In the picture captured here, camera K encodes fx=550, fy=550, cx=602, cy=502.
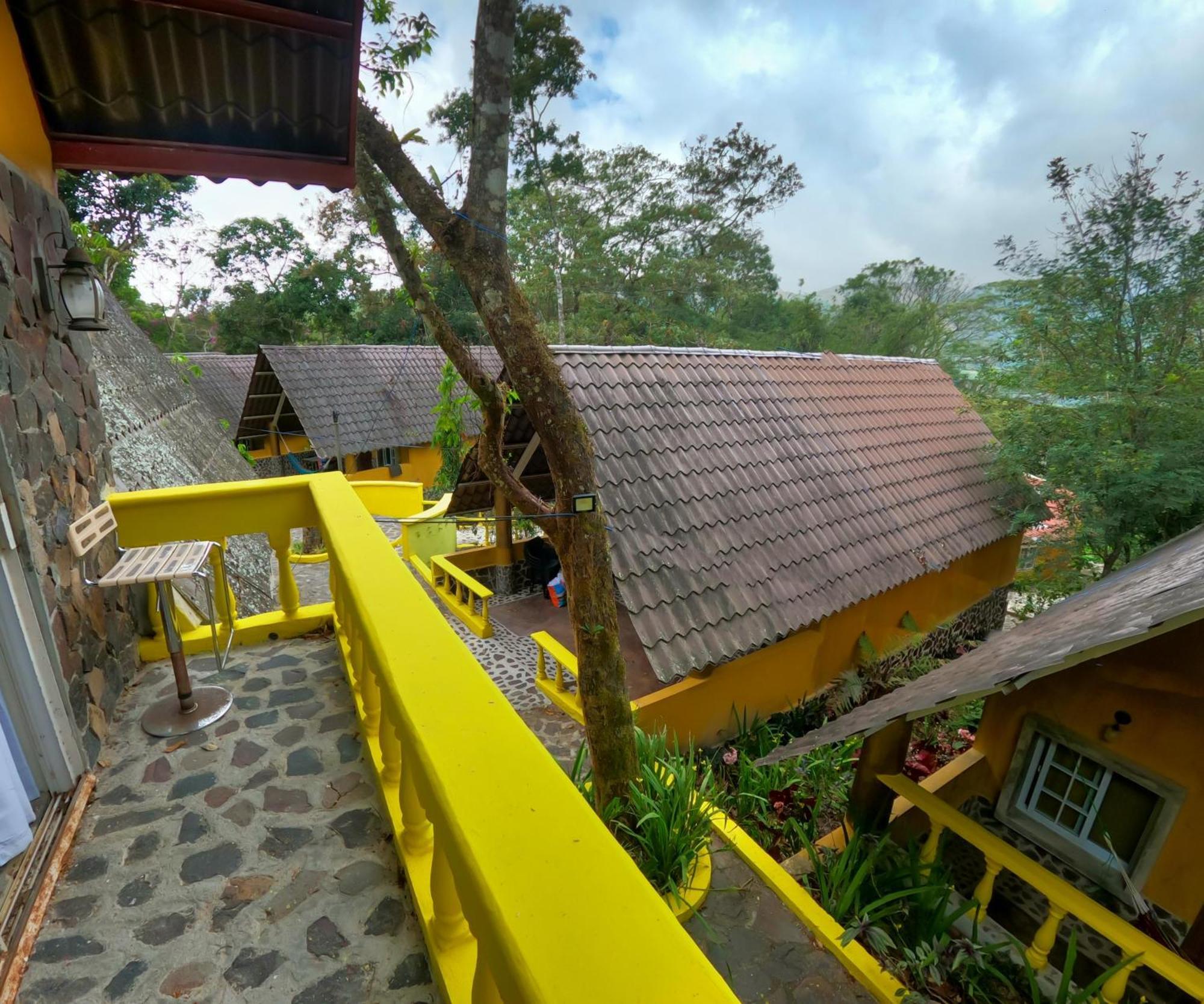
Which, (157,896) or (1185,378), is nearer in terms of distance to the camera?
(157,896)

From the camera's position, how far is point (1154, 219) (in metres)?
7.54

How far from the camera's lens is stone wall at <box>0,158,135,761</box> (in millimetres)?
2018

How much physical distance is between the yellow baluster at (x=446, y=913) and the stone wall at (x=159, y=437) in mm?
4180

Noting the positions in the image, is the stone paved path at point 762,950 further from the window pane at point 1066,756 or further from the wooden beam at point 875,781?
the window pane at point 1066,756

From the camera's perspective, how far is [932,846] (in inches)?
121

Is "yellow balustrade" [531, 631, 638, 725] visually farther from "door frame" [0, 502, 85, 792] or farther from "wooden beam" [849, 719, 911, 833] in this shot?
"door frame" [0, 502, 85, 792]

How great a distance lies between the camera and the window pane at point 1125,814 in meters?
3.15

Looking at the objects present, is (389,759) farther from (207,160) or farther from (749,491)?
(749,491)

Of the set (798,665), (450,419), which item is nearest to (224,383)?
(450,419)

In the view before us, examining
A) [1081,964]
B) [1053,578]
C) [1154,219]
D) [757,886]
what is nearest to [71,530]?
[757,886]

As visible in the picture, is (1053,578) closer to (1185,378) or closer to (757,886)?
(1185,378)

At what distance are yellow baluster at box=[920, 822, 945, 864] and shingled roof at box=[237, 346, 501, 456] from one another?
41.1ft

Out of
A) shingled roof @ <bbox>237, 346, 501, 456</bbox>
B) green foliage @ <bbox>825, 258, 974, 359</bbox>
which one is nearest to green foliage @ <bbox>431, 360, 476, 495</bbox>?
shingled roof @ <bbox>237, 346, 501, 456</bbox>

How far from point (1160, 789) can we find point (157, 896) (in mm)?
4729
